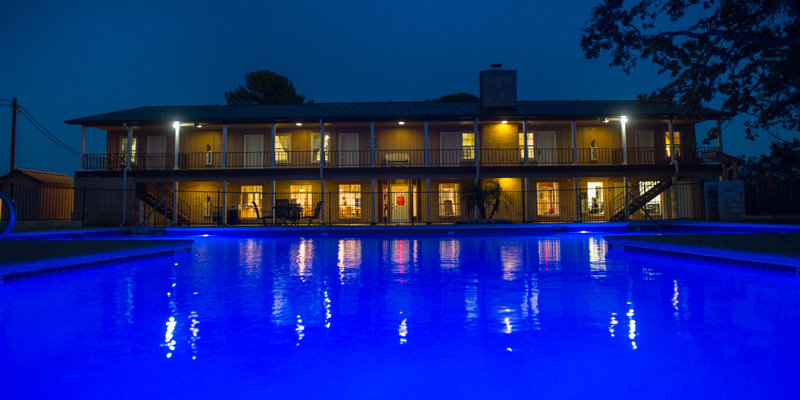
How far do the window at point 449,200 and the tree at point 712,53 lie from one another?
34.8 feet

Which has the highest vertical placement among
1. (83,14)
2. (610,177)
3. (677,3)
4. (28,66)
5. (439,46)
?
(439,46)

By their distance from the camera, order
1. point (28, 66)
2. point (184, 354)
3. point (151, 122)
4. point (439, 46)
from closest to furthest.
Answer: point (184, 354), point (151, 122), point (28, 66), point (439, 46)

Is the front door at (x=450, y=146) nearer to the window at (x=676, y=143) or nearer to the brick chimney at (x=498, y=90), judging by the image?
the brick chimney at (x=498, y=90)

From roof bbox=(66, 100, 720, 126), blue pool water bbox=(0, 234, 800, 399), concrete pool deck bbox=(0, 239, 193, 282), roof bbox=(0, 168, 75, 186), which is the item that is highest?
roof bbox=(66, 100, 720, 126)

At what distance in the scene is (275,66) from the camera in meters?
131

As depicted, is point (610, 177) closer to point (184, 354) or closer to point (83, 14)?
point (184, 354)

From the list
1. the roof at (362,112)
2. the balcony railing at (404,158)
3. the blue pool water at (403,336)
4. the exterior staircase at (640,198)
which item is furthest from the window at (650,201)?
the blue pool water at (403,336)

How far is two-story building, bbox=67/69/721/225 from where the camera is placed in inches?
832

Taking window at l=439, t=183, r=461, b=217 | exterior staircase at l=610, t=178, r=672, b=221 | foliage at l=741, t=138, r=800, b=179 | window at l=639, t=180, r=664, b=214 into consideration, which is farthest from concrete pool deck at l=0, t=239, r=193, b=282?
foliage at l=741, t=138, r=800, b=179

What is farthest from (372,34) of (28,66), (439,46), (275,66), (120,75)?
(28,66)

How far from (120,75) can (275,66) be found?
43.0 metres

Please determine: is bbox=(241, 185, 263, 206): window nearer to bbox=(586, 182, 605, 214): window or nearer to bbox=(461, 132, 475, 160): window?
bbox=(461, 132, 475, 160): window

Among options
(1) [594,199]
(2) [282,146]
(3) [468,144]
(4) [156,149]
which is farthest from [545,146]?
(4) [156,149]

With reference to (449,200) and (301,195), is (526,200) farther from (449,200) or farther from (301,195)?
(301,195)
